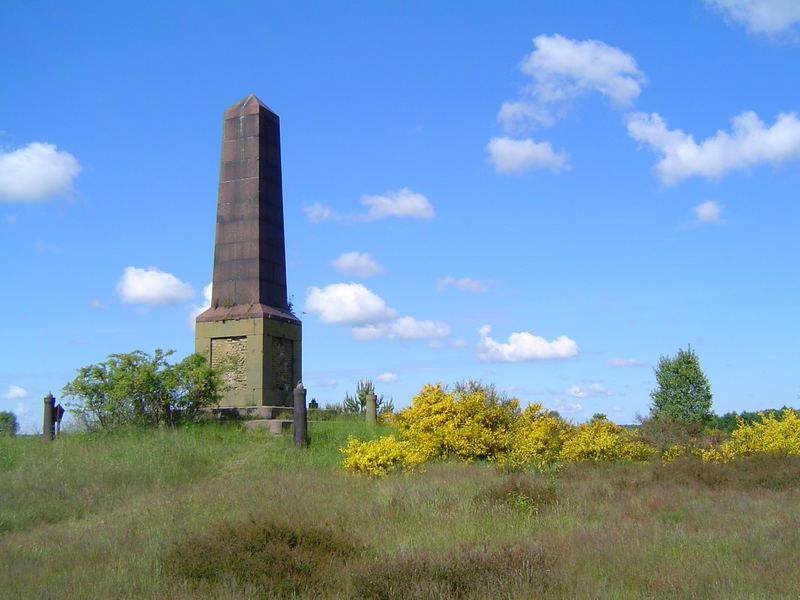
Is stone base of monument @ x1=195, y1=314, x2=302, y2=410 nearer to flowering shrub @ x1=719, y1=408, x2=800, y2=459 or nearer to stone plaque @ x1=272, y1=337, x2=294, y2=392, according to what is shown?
stone plaque @ x1=272, y1=337, x2=294, y2=392

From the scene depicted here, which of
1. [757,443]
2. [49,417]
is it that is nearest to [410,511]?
[757,443]

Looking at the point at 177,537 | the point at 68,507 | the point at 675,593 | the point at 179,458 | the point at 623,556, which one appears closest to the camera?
the point at 675,593

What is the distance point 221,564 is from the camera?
6496mm

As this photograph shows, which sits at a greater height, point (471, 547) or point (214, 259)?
point (214, 259)

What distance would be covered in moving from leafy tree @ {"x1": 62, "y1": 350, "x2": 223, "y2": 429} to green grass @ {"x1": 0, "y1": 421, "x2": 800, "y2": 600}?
3083 mm

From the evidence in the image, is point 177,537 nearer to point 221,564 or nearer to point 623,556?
point 221,564

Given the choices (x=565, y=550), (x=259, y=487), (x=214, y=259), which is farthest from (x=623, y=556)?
(x=214, y=259)

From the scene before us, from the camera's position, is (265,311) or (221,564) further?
(265,311)

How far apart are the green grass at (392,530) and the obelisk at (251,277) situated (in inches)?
195

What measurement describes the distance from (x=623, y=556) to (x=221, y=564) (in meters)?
3.59

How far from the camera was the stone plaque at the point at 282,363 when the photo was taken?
63.6ft

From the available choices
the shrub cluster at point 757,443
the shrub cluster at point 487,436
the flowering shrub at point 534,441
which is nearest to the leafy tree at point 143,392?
the shrub cluster at point 487,436

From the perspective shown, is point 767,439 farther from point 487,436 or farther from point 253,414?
point 253,414

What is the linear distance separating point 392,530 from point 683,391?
79.4 ft
